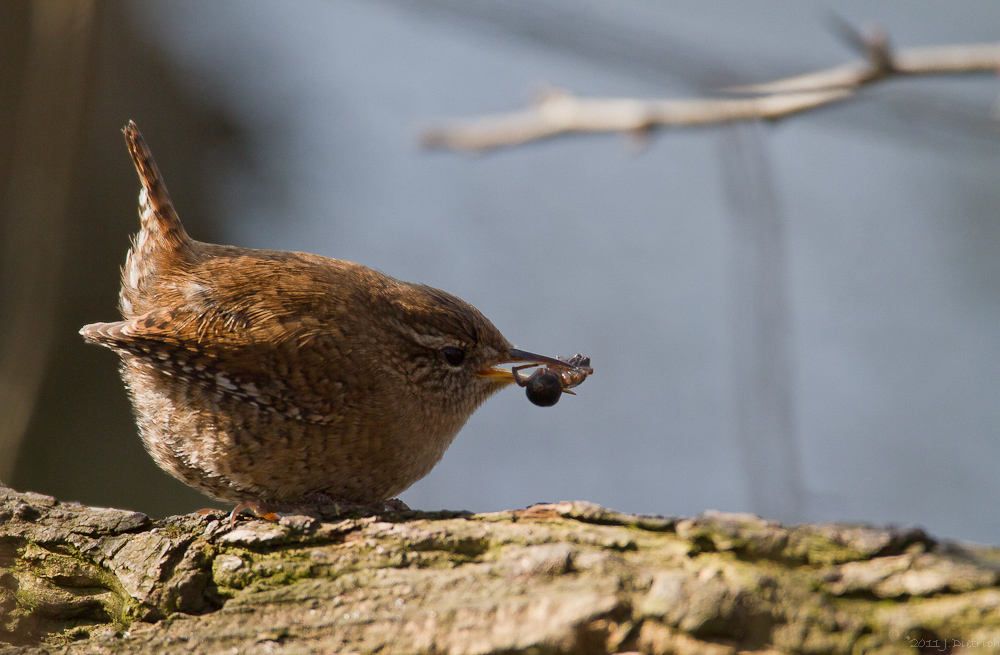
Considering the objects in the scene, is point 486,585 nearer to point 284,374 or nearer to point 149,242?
point 284,374

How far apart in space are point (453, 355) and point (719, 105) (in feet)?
5.11

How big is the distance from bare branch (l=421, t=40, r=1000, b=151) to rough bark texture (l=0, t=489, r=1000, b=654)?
1.38m

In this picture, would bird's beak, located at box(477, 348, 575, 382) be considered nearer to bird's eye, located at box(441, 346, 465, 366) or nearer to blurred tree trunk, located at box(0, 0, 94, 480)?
bird's eye, located at box(441, 346, 465, 366)

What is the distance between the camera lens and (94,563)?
7.74ft

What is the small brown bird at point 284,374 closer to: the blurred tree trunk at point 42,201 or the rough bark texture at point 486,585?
the blurred tree trunk at point 42,201

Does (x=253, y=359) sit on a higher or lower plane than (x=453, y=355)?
lower

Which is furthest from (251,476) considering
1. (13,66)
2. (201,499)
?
(13,66)

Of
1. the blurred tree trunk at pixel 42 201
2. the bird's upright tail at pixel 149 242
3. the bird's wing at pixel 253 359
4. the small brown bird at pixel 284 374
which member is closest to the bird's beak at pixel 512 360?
the small brown bird at pixel 284 374

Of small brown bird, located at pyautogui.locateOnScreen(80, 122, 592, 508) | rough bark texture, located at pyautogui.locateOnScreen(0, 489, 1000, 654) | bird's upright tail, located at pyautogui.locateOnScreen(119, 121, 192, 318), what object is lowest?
rough bark texture, located at pyautogui.locateOnScreen(0, 489, 1000, 654)

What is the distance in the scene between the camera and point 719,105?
111 inches

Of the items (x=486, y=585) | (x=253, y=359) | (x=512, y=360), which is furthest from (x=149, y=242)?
(x=486, y=585)

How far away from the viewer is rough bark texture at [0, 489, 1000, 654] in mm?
1515

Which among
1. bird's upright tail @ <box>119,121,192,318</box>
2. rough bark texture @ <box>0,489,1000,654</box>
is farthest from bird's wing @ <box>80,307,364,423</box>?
rough bark texture @ <box>0,489,1000,654</box>

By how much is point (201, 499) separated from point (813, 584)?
5649 millimetres
